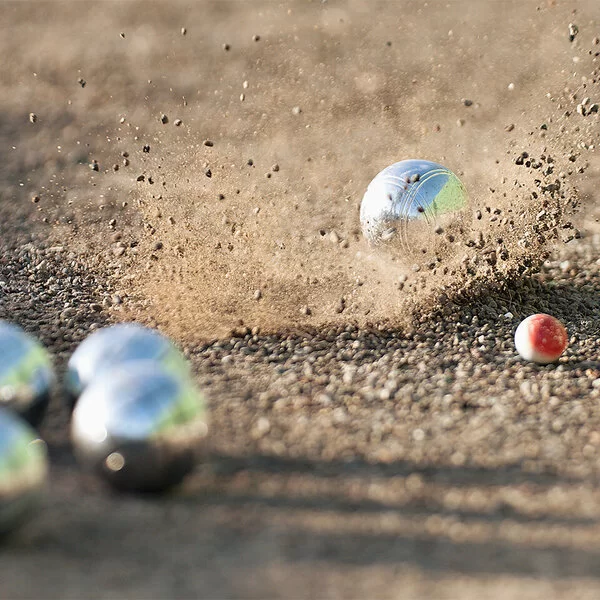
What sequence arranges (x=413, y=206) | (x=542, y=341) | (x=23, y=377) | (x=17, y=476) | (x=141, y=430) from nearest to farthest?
(x=17, y=476)
(x=141, y=430)
(x=23, y=377)
(x=542, y=341)
(x=413, y=206)

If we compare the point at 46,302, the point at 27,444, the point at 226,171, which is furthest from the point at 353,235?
the point at 27,444

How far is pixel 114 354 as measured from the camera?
6.54 metres

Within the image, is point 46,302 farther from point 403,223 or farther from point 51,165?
point 51,165

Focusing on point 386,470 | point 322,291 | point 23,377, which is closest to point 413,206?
point 322,291

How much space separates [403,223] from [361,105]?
655 centimetres

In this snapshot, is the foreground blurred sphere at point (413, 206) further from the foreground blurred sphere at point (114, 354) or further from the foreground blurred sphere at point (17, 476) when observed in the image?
the foreground blurred sphere at point (17, 476)

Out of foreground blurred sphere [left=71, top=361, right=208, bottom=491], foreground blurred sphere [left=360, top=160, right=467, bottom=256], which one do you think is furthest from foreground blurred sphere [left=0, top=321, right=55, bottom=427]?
foreground blurred sphere [left=360, top=160, right=467, bottom=256]

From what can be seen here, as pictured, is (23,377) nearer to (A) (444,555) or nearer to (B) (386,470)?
(B) (386,470)

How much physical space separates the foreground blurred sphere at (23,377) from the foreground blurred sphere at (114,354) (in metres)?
0.18

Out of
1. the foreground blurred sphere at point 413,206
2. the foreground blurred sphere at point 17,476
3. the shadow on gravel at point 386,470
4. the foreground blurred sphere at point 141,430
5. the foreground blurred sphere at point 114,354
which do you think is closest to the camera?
the foreground blurred sphere at point 17,476

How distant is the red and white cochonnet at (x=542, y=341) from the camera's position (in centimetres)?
812

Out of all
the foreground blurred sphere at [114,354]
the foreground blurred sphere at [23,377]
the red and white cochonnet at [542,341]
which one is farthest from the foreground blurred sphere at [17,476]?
the red and white cochonnet at [542,341]

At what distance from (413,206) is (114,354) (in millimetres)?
3636

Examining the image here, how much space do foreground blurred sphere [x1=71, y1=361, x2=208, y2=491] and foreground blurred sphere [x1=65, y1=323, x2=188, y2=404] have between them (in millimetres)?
672
